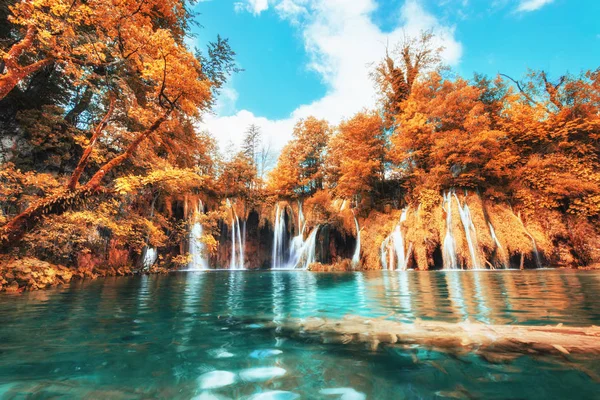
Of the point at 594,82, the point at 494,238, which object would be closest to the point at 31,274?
the point at 494,238

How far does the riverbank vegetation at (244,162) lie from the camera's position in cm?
729

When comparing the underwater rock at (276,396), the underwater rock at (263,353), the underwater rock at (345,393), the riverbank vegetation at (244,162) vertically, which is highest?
the riverbank vegetation at (244,162)

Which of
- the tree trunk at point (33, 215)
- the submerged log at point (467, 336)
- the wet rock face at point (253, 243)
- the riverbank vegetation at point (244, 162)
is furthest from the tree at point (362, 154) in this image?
the submerged log at point (467, 336)

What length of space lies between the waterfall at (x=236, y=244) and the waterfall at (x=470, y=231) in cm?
1651

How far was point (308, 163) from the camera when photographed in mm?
26016

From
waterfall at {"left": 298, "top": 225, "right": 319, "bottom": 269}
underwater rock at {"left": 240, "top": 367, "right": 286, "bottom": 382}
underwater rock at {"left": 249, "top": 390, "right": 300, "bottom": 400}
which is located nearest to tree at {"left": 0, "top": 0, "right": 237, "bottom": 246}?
underwater rock at {"left": 240, "top": 367, "right": 286, "bottom": 382}

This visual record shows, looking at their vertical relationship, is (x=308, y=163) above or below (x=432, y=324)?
above

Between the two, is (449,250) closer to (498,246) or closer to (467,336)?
(498,246)

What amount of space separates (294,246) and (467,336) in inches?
767

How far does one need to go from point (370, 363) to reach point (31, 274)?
924cm

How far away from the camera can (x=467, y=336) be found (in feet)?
8.39

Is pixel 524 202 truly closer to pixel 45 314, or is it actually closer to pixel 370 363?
pixel 370 363

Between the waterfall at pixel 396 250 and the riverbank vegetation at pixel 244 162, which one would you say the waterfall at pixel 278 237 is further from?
the waterfall at pixel 396 250

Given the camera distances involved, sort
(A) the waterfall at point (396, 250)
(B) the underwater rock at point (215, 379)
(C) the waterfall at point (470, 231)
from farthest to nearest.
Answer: (A) the waterfall at point (396, 250)
(C) the waterfall at point (470, 231)
(B) the underwater rock at point (215, 379)
